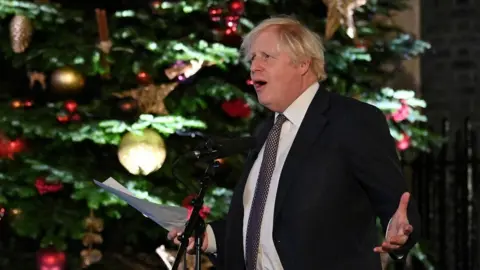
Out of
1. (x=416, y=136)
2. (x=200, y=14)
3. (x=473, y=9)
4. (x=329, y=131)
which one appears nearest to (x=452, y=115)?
(x=473, y=9)

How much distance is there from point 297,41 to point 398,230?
0.62 m

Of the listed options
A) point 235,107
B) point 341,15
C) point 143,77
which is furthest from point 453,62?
point 143,77

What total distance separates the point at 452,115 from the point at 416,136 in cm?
145

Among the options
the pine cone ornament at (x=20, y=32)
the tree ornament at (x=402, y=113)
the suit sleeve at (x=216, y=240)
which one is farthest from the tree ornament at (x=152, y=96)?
the suit sleeve at (x=216, y=240)

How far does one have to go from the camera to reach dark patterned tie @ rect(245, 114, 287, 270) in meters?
2.05

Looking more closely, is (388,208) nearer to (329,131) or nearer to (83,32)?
(329,131)

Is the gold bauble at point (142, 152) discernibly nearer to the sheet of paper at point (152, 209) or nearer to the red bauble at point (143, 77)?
the red bauble at point (143, 77)

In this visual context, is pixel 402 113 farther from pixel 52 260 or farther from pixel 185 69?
pixel 52 260

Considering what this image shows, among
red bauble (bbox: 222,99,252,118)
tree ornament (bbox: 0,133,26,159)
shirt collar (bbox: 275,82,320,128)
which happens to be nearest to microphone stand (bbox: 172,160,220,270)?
shirt collar (bbox: 275,82,320,128)

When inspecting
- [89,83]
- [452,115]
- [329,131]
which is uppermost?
[329,131]

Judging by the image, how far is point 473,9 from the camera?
5469 millimetres

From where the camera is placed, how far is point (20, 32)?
12.3 feet

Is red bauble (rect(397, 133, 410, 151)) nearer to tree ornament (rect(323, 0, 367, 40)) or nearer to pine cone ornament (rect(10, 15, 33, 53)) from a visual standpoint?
tree ornament (rect(323, 0, 367, 40))

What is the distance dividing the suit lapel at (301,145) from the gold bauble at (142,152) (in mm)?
1555
